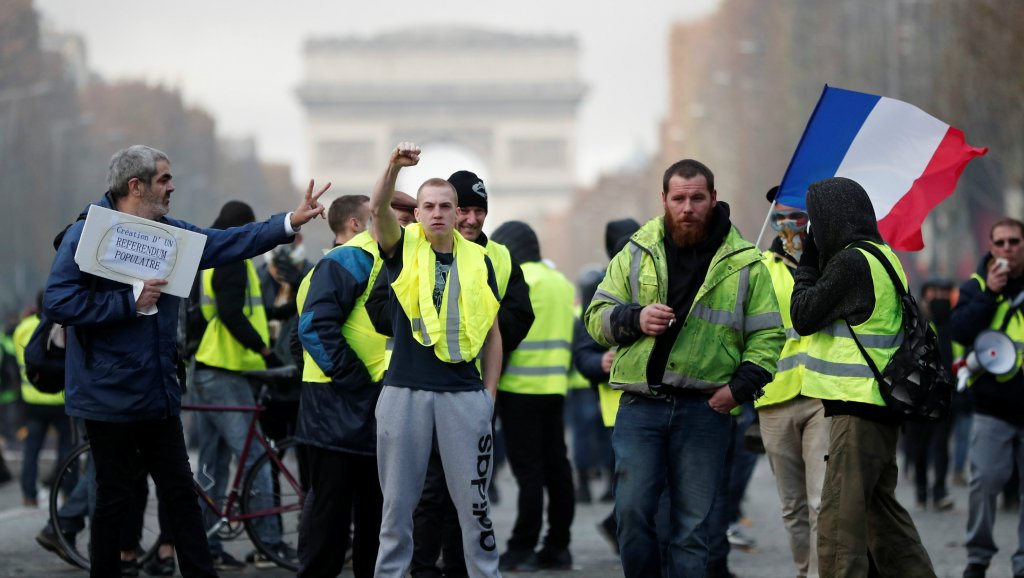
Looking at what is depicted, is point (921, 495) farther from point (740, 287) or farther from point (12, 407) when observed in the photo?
point (12, 407)

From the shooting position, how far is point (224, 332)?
32.3ft

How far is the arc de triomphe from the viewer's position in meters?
89.4

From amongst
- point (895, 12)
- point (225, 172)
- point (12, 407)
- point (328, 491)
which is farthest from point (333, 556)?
point (225, 172)

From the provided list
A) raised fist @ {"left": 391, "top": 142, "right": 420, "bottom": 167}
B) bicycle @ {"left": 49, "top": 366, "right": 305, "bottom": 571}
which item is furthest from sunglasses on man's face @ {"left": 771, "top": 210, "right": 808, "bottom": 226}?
bicycle @ {"left": 49, "top": 366, "right": 305, "bottom": 571}

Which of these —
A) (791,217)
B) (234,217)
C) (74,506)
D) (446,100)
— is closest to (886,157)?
(791,217)

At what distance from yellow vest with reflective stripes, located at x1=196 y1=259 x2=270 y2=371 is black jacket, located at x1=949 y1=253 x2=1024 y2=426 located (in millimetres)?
3375

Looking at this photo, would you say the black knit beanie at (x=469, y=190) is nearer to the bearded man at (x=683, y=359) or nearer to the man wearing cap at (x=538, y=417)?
the man wearing cap at (x=538, y=417)

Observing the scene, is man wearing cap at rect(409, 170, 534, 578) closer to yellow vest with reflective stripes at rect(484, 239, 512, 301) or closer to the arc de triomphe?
yellow vest with reflective stripes at rect(484, 239, 512, 301)

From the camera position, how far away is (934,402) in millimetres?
6871

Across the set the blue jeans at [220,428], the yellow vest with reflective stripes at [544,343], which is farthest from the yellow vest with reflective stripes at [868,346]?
the blue jeans at [220,428]

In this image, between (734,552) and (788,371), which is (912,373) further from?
(734,552)

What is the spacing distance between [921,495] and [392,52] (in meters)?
77.2

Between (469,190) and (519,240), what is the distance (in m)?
1.56

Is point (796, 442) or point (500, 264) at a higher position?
point (500, 264)
